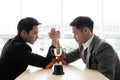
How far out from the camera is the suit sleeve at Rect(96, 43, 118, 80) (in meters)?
1.86

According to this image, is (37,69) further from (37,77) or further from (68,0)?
(68,0)

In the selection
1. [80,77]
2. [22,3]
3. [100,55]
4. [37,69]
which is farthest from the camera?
[22,3]

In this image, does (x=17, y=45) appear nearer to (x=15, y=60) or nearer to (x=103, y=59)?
(x=15, y=60)

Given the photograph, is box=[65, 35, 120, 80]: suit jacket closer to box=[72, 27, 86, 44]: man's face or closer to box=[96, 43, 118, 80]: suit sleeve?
box=[96, 43, 118, 80]: suit sleeve

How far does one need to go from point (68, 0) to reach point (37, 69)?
6.91 feet

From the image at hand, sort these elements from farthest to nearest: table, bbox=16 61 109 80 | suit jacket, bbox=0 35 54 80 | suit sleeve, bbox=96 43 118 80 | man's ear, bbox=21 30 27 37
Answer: man's ear, bbox=21 30 27 37
suit jacket, bbox=0 35 54 80
suit sleeve, bbox=96 43 118 80
table, bbox=16 61 109 80

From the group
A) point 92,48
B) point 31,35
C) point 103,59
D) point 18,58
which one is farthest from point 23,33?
point 103,59

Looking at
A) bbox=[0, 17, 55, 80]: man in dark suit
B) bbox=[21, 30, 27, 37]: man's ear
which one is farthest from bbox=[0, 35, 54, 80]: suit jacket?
bbox=[21, 30, 27, 37]: man's ear

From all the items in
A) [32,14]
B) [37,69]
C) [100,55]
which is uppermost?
[32,14]

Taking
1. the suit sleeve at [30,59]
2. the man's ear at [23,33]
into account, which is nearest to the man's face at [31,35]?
the man's ear at [23,33]

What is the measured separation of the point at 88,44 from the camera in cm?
216

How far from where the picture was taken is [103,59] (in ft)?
6.27

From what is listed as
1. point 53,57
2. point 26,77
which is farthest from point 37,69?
point 26,77

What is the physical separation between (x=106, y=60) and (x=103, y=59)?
28 millimetres
